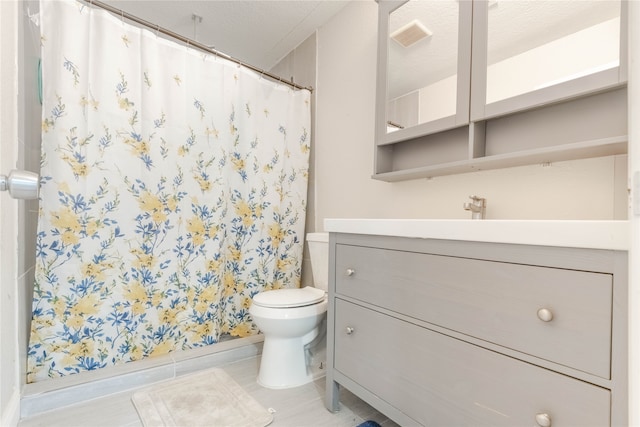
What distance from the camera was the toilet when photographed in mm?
1534

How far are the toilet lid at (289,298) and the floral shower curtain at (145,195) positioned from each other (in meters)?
0.44

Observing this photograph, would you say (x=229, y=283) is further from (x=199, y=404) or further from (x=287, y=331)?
(x=199, y=404)

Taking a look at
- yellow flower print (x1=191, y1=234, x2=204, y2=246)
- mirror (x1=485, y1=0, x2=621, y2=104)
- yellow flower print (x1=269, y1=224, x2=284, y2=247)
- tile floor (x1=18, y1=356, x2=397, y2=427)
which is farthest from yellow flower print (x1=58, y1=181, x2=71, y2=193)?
mirror (x1=485, y1=0, x2=621, y2=104)

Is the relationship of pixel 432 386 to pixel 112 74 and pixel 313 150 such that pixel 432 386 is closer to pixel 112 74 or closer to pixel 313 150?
pixel 313 150

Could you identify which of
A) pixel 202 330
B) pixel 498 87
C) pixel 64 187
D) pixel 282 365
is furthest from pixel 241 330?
pixel 498 87

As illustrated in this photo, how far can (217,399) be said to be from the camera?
1446 mm

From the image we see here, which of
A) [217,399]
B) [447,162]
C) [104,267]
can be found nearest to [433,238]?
[447,162]

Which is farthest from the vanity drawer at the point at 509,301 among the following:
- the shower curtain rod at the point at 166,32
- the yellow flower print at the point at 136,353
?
the shower curtain rod at the point at 166,32

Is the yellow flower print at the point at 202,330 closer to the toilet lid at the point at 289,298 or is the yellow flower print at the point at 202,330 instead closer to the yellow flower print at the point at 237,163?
the toilet lid at the point at 289,298

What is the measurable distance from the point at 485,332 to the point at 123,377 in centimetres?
162

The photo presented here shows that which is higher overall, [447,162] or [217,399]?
[447,162]

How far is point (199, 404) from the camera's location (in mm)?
1400

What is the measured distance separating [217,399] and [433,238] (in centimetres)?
124

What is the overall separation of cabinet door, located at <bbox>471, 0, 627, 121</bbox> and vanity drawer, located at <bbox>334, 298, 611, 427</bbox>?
2.95ft
